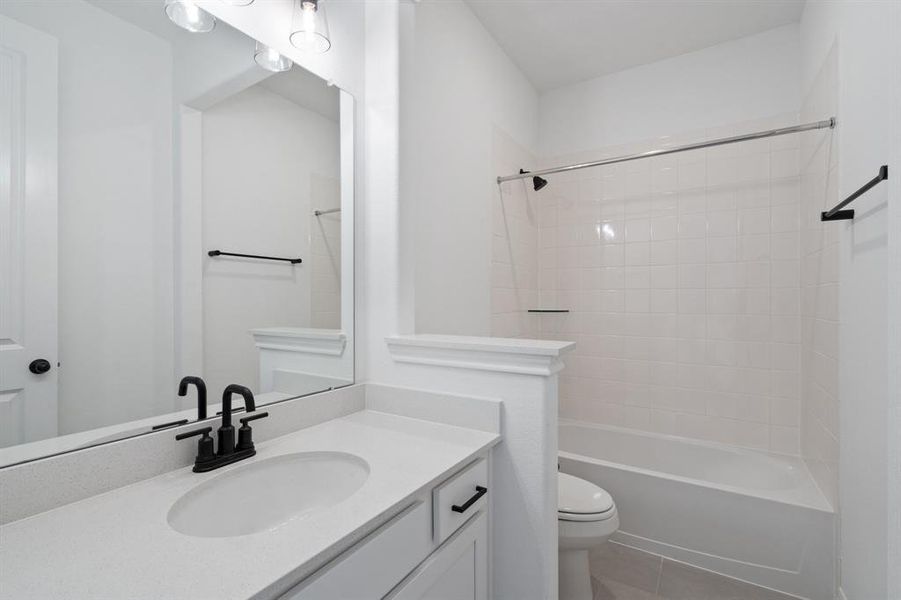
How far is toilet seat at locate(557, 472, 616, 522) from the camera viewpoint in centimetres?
154

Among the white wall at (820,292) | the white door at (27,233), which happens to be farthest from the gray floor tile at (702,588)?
the white door at (27,233)

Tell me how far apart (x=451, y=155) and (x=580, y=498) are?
1636 mm

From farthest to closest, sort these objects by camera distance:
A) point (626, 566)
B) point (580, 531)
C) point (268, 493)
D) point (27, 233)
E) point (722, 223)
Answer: point (722, 223) → point (626, 566) → point (580, 531) → point (268, 493) → point (27, 233)

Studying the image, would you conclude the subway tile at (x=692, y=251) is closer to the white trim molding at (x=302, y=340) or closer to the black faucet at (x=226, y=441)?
the white trim molding at (x=302, y=340)

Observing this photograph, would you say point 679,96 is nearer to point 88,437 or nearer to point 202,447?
point 202,447

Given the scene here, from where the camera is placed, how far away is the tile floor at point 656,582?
1.71m

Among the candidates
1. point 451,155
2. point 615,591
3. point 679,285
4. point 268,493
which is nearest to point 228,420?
point 268,493

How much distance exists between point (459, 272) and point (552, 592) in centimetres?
133

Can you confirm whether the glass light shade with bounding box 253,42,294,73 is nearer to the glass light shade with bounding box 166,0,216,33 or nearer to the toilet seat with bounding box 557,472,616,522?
the glass light shade with bounding box 166,0,216,33

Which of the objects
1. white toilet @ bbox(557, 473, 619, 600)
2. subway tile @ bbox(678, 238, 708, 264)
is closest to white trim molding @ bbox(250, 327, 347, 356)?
white toilet @ bbox(557, 473, 619, 600)

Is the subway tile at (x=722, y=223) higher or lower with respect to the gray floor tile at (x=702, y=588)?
higher

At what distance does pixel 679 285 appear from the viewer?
8.22 feet

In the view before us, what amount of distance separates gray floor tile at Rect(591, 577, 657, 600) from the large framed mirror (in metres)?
1.41

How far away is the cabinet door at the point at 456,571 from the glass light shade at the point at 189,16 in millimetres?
1396
